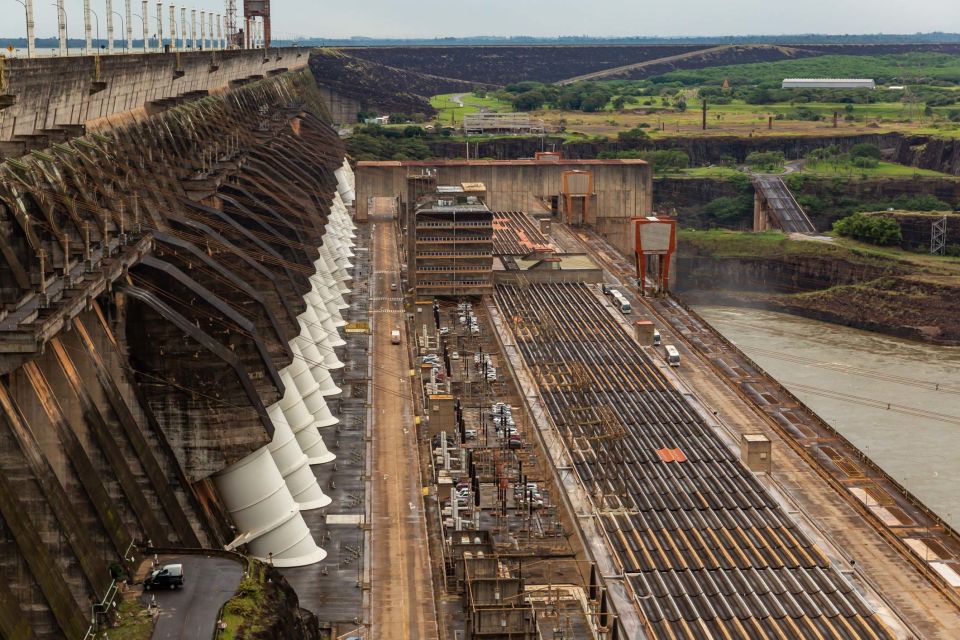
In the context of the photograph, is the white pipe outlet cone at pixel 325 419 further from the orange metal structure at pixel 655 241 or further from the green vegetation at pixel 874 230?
the green vegetation at pixel 874 230

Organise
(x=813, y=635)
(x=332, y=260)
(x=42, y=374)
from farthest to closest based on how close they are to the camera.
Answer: (x=332, y=260) < (x=813, y=635) < (x=42, y=374)

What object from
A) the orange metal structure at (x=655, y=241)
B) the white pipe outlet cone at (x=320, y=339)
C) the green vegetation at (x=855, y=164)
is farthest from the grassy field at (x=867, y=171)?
the white pipe outlet cone at (x=320, y=339)

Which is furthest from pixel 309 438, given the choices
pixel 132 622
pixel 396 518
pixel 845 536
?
pixel 132 622

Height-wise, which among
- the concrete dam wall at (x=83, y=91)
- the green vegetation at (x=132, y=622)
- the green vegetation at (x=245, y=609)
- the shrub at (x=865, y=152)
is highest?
the concrete dam wall at (x=83, y=91)

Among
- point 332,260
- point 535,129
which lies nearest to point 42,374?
point 332,260

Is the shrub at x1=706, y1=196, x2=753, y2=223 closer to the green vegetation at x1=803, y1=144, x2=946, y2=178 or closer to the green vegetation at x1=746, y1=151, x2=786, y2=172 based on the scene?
the green vegetation at x1=746, y1=151, x2=786, y2=172

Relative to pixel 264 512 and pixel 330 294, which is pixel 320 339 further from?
pixel 264 512

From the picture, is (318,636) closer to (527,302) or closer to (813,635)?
(813,635)
